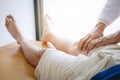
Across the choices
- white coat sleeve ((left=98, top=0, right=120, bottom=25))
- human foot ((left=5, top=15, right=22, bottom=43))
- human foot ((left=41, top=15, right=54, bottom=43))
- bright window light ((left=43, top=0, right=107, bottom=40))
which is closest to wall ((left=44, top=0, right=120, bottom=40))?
bright window light ((left=43, top=0, right=107, bottom=40))

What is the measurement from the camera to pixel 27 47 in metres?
1.41

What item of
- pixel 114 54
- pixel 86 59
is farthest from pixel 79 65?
pixel 114 54

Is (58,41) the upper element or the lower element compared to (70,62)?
lower

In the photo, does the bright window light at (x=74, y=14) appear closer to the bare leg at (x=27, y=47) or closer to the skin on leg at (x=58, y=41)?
the skin on leg at (x=58, y=41)

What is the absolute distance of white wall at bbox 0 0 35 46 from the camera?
1.73m

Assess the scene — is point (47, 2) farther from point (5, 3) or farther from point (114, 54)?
point (114, 54)

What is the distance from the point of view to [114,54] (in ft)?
3.42

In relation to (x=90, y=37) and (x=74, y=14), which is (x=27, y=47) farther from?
(x=74, y=14)

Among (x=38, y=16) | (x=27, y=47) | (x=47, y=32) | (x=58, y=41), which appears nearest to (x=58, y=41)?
(x=58, y=41)

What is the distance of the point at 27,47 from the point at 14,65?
170 mm

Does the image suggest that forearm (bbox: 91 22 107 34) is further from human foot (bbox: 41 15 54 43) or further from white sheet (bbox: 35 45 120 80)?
human foot (bbox: 41 15 54 43)

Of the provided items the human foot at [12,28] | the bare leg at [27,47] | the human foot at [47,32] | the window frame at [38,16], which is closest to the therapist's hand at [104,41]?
the bare leg at [27,47]

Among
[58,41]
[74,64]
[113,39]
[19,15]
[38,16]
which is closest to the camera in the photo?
[74,64]

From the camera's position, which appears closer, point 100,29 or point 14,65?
point 14,65
